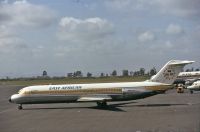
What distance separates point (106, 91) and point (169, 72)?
8.42 metres

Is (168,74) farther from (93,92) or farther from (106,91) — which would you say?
(93,92)

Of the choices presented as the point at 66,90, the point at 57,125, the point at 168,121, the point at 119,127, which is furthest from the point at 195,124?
the point at 66,90

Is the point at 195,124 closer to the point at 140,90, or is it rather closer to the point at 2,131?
the point at 2,131

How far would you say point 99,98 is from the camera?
2130 inches

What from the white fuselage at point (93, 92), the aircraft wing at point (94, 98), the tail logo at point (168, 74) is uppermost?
the tail logo at point (168, 74)

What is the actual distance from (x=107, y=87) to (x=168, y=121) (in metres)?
20.3

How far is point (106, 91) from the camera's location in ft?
178

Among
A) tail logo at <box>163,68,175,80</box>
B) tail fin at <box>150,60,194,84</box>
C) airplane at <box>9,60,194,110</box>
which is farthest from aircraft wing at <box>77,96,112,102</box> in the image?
tail logo at <box>163,68,175,80</box>

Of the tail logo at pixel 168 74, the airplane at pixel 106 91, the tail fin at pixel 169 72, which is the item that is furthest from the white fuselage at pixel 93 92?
the tail logo at pixel 168 74

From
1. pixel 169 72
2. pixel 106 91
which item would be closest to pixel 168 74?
pixel 169 72

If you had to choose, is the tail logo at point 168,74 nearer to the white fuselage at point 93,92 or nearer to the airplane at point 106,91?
the airplane at point 106,91

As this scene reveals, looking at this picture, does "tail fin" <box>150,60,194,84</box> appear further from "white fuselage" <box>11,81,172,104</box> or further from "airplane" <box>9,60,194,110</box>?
"white fuselage" <box>11,81,172,104</box>

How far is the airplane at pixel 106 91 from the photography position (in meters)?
53.8

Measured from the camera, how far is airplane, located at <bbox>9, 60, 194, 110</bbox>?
177 ft
